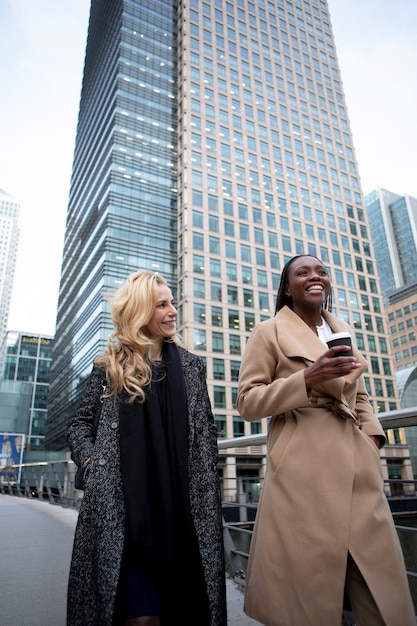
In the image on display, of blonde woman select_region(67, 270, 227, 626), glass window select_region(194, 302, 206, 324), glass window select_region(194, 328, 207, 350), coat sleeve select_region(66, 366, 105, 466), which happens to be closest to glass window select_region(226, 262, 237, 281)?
glass window select_region(194, 302, 206, 324)

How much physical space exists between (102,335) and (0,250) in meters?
137

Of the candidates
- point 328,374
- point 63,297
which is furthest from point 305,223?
point 328,374

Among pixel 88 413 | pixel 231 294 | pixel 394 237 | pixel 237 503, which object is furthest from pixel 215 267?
pixel 394 237

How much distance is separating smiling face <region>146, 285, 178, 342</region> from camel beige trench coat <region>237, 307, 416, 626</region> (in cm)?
61

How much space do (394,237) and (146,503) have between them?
137 meters

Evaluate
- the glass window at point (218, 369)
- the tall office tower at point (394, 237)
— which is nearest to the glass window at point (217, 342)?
the glass window at point (218, 369)

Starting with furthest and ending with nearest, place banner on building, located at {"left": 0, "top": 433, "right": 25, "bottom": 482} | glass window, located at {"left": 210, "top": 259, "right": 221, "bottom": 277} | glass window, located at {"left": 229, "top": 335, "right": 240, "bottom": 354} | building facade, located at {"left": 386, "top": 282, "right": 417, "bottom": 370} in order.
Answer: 1. building facade, located at {"left": 386, "top": 282, "right": 417, "bottom": 370}
2. glass window, located at {"left": 210, "top": 259, "right": 221, "bottom": 277}
3. glass window, located at {"left": 229, "top": 335, "right": 240, "bottom": 354}
4. banner on building, located at {"left": 0, "top": 433, "right": 25, "bottom": 482}

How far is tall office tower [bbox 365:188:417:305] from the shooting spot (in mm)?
118438

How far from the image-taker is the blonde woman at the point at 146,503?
162cm

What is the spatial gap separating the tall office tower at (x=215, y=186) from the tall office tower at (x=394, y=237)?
69.4 m

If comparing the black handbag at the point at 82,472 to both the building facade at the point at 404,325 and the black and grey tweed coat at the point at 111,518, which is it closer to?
the black and grey tweed coat at the point at 111,518

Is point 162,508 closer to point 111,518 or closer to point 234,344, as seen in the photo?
point 111,518

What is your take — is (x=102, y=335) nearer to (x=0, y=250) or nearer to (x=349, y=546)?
(x=349, y=546)

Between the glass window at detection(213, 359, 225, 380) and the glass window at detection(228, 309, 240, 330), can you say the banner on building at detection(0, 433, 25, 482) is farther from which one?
the glass window at detection(228, 309, 240, 330)
